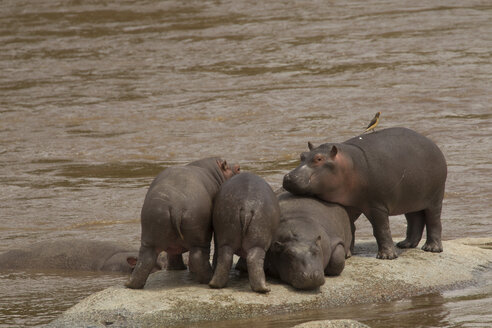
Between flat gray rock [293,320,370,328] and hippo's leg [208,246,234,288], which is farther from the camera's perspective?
hippo's leg [208,246,234,288]

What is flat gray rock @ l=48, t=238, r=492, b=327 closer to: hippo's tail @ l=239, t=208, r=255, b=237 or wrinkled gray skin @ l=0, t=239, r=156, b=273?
hippo's tail @ l=239, t=208, r=255, b=237

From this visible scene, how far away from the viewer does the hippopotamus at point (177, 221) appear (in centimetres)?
759

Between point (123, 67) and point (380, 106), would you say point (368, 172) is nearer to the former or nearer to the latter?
point (380, 106)

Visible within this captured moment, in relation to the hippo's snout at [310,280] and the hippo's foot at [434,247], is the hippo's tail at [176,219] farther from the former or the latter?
the hippo's foot at [434,247]

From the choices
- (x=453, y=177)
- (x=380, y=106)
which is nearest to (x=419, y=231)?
(x=453, y=177)

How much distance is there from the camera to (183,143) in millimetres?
18656

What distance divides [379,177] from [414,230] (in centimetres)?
105

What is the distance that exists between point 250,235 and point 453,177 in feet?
27.6

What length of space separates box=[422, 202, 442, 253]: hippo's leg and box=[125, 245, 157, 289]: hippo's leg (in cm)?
269

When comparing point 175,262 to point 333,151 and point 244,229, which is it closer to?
point 244,229

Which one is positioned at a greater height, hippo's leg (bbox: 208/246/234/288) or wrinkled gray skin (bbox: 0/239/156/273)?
hippo's leg (bbox: 208/246/234/288)

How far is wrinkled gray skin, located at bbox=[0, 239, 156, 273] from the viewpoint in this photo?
1114 centimetres

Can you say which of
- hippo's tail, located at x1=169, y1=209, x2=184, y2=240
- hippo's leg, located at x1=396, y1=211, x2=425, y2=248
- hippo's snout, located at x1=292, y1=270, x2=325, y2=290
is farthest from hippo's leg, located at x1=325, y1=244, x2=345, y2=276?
hippo's leg, located at x1=396, y1=211, x2=425, y2=248

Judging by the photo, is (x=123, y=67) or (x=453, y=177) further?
(x=123, y=67)
